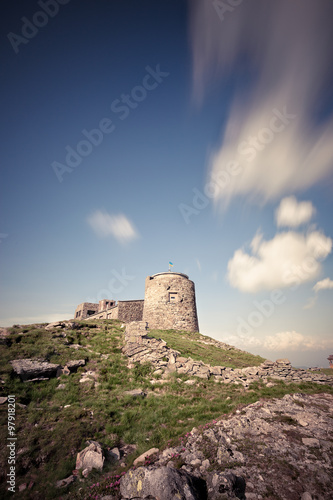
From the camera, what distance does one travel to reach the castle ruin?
32062mm

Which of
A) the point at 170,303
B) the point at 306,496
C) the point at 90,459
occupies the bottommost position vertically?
the point at 90,459

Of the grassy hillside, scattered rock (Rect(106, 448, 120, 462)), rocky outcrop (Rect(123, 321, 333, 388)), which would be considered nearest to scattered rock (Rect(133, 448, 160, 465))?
the grassy hillside

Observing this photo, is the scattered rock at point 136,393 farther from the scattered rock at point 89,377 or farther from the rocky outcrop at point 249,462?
the rocky outcrop at point 249,462

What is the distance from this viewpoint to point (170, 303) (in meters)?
33.0

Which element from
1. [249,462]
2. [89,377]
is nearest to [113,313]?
[89,377]

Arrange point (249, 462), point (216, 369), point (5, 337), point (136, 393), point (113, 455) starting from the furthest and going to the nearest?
point (216, 369) < point (5, 337) < point (136, 393) < point (113, 455) < point (249, 462)

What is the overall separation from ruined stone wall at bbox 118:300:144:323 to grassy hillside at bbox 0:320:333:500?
18.5 meters

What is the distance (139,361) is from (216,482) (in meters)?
11.6

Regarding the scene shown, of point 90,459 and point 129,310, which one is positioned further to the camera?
point 129,310

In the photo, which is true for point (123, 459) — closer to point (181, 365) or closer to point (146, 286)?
point (181, 365)

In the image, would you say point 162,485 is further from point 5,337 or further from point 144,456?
point 5,337

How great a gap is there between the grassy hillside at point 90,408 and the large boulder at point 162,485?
80cm

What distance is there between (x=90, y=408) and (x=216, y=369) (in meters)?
8.56

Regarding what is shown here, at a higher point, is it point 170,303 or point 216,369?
point 170,303
